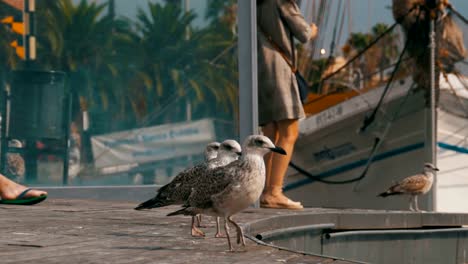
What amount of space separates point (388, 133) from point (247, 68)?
14257 millimetres

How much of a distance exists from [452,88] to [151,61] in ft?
41.8

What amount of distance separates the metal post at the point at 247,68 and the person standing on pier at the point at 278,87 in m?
0.07

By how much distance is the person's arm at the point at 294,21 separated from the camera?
1033 cm

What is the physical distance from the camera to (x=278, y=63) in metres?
10.3

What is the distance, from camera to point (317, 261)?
536cm

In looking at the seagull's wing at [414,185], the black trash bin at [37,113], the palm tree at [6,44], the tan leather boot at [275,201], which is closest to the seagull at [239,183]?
the tan leather boot at [275,201]

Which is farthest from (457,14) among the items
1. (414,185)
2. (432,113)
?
(414,185)

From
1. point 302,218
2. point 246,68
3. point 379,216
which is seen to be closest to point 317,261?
point 302,218

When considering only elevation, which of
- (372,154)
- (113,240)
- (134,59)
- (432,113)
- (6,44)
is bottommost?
(113,240)

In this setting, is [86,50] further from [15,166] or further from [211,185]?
[211,185]

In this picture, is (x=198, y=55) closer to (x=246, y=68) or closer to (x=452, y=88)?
(x=246, y=68)

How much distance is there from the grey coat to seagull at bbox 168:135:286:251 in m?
4.36

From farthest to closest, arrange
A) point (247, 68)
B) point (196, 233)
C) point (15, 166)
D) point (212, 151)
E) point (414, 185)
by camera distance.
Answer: point (414, 185), point (15, 166), point (247, 68), point (212, 151), point (196, 233)

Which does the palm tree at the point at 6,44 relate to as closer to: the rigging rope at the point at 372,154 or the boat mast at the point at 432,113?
the boat mast at the point at 432,113
